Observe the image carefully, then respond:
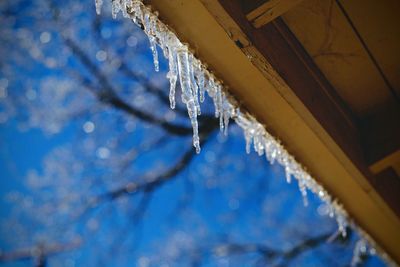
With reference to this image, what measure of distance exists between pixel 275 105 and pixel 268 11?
1.43ft

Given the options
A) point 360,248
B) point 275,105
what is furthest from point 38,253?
point 275,105

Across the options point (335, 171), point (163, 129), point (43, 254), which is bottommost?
point (43, 254)

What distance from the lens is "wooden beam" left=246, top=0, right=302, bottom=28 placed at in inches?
49.4

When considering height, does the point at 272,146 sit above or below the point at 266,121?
below

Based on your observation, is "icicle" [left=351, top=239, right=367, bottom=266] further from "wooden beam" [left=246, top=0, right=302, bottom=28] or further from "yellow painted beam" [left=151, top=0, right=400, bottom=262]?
"wooden beam" [left=246, top=0, right=302, bottom=28]

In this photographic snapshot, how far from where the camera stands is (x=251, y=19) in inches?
51.0

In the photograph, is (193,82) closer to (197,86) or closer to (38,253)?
(197,86)

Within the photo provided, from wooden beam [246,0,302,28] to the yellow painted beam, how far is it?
12cm

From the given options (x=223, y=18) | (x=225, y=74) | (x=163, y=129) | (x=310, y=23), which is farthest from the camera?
(x=163, y=129)

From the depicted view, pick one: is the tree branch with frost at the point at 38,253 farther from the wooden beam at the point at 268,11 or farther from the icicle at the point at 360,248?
the wooden beam at the point at 268,11

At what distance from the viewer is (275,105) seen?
4.97 feet

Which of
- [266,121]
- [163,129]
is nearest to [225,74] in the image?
[266,121]

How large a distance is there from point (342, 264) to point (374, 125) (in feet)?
26.9

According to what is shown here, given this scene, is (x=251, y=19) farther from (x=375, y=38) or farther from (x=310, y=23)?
(x=375, y=38)
